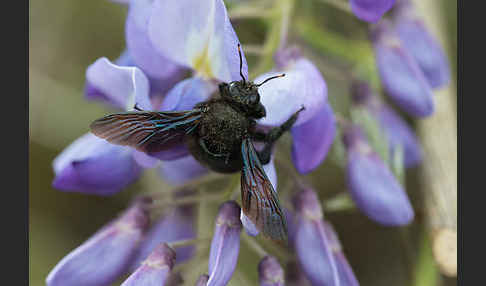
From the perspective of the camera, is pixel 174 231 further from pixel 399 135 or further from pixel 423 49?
pixel 423 49

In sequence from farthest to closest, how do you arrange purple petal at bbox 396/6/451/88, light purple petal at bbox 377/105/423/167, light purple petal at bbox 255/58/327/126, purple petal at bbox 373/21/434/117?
light purple petal at bbox 377/105/423/167 → purple petal at bbox 396/6/451/88 → purple petal at bbox 373/21/434/117 → light purple petal at bbox 255/58/327/126

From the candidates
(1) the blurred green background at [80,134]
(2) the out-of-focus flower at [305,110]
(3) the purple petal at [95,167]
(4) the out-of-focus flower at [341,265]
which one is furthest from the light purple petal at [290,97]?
(1) the blurred green background at [80,134]

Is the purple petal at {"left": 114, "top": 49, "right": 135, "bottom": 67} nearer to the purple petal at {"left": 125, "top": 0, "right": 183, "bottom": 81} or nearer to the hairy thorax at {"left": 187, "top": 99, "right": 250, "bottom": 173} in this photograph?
the purple petal at {"left": 125, "top": 0, "right": 183, "bottom": 81}

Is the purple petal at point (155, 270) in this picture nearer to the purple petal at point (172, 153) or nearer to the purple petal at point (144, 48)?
the purple petal at point (172, 153)

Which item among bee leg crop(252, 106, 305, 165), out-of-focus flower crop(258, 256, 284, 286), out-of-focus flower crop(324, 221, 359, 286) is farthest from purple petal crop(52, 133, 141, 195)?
out-of-focus flower crop(324, 221, 359, 286)

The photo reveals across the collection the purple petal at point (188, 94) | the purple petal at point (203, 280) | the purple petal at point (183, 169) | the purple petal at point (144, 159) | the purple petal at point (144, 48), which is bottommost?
the purple petal at point (183, 169)

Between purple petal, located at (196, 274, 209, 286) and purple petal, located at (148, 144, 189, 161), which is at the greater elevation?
purple petal, located at (148, 144, 189, 161)

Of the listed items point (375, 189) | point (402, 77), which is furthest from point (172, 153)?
point (402, 77)
